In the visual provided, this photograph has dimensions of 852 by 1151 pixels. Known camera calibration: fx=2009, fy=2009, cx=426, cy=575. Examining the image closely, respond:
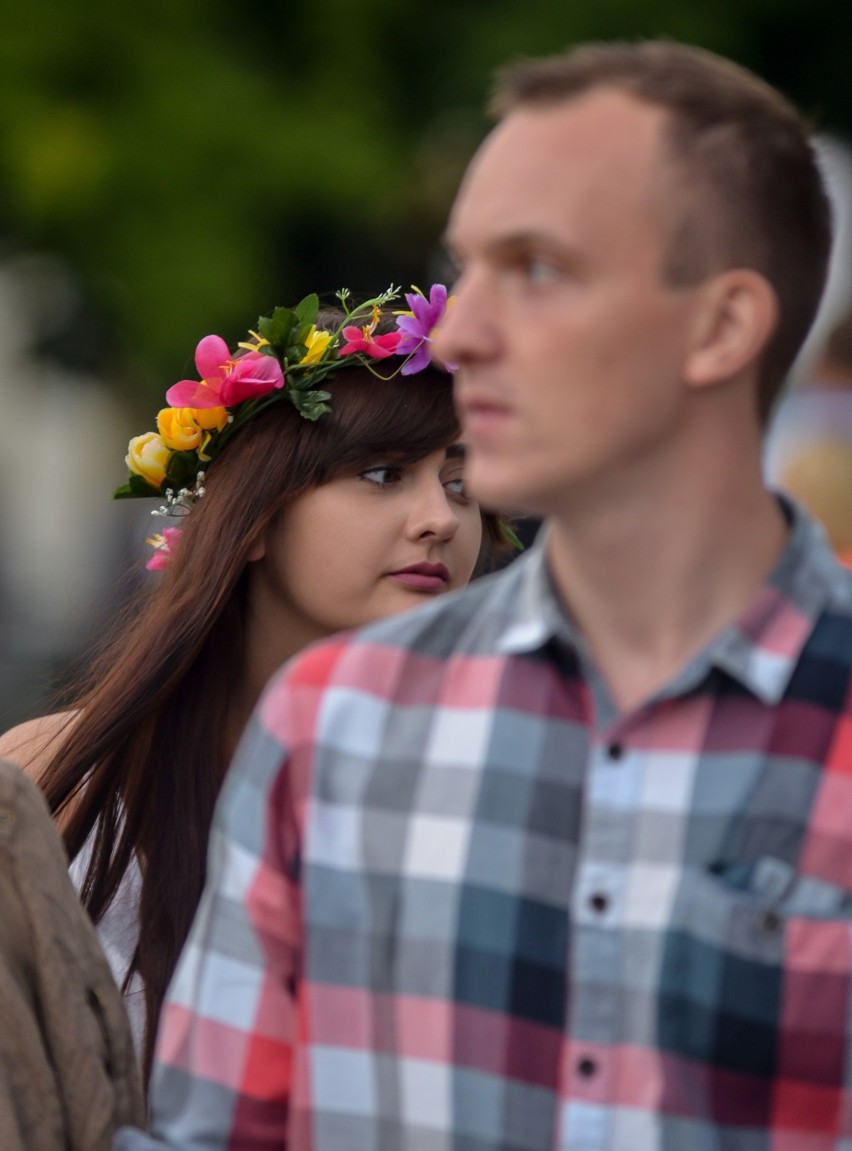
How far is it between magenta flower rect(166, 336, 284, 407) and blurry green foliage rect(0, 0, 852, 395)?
5.83m

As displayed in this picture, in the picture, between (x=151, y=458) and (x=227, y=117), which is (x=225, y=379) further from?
(x=227, y=117)

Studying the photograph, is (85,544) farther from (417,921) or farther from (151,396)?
(417,921)

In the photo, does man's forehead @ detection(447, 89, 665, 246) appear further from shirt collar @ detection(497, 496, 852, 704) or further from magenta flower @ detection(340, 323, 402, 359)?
magenta flower @ detection(340, 323, 402, 359)

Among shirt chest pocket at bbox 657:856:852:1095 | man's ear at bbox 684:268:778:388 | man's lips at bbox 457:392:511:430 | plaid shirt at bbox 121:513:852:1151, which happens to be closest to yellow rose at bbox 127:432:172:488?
plaid shirt at bbox 121:513:852:1151

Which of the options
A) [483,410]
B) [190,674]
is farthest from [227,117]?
[483,410]

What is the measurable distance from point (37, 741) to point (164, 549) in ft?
1.51

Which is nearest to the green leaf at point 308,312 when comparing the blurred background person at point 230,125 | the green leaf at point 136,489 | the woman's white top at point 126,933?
the green leaf at point 136,489

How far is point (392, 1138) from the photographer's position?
79.7 inches

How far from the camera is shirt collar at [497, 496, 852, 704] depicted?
6.36 ft

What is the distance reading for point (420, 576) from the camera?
3689 millimetres

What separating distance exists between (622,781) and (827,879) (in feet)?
0.70

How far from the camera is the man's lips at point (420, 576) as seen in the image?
3684 millimetres

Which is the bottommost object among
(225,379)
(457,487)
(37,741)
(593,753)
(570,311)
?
(37,741)

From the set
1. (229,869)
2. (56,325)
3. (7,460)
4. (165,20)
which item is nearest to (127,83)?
(165,20)
